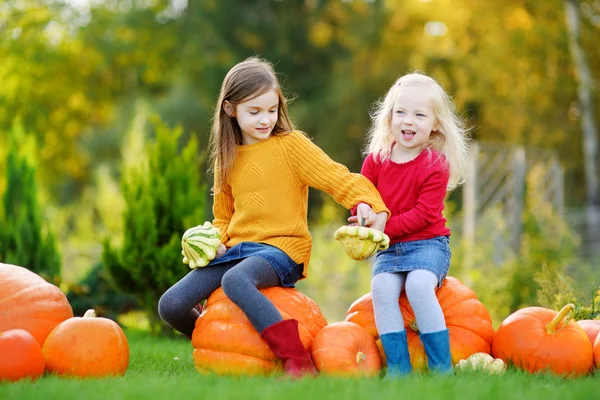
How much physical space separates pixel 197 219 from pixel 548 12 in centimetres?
1298

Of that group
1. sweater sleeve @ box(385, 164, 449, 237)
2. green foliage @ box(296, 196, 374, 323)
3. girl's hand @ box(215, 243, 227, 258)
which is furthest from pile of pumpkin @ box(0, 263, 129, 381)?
green foliage @ box(296, 196, 374, 323)

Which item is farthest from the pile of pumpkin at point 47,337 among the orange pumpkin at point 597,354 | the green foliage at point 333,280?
the green foliage at point 333,280

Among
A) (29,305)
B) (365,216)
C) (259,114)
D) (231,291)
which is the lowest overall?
(29,305)

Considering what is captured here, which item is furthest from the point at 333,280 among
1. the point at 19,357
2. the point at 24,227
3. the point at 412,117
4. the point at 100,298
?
the point at 19,357

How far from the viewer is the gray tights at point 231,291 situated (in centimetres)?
383

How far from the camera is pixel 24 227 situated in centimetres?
761

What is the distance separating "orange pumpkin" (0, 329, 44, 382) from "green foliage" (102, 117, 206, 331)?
2735 mm

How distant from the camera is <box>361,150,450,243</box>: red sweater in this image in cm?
409

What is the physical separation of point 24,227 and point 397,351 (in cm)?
505

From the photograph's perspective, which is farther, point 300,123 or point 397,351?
point 300,123

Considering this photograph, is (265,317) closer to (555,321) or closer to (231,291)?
(231,291)

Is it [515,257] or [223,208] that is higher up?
[223,208]

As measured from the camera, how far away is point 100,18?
97.8 ft

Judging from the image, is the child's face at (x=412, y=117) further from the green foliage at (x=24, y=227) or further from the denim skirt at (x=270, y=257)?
the green foliage at (x=24, y=227)
